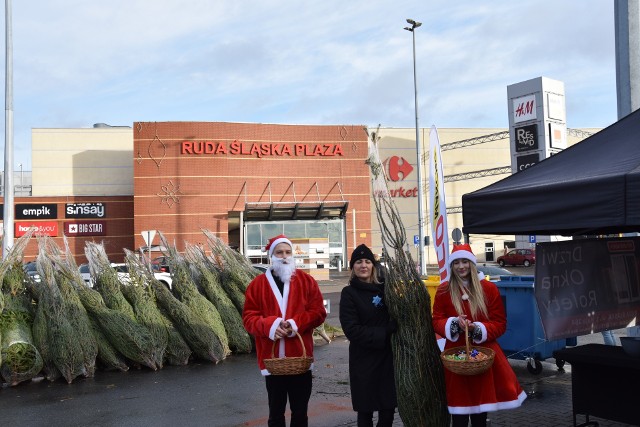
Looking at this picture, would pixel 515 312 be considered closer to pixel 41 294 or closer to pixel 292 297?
pixel 292 297

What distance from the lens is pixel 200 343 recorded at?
396 inches

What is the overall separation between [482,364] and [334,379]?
4.69 metres

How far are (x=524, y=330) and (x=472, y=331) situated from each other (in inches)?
156

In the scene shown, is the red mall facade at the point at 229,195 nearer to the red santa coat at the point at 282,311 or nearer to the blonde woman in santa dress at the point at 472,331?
the red santa coat at the point at 282,311

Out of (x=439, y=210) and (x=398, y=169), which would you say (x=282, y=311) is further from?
(x=398, y=169)

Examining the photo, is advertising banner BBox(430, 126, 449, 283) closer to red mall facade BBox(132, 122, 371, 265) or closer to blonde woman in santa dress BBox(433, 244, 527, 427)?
blonde woman in santa dress BBox(433, 244, 527, 427)

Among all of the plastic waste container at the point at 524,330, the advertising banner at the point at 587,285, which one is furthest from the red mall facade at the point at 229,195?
the advertising banner at the point at 587,285

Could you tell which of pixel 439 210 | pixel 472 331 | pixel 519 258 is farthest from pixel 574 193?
pixel 519 258

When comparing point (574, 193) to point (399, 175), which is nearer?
point (574, 193)

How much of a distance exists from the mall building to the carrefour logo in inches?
3.0

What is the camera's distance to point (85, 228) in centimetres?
4428

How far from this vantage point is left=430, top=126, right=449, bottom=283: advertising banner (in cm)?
779

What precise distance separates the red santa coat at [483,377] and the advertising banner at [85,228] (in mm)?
42764

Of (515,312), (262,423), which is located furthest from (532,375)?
(262,423)
